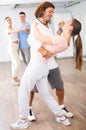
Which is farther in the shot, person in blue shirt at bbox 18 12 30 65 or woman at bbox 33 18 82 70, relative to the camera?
person in blue shirt at bbox 18 12 30 65

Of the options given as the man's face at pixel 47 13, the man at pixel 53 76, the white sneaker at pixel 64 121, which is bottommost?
the white sneaker at pixel 64 121

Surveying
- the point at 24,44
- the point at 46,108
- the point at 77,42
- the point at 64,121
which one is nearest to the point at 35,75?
the point at 77,42

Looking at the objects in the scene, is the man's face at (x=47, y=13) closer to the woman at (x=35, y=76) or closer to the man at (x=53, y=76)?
the man at (x=53, y=76)

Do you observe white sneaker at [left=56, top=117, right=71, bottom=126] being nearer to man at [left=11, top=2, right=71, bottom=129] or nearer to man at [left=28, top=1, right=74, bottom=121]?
man at [left=11, top=2, right=71, bottom=129]

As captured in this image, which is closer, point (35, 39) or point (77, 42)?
point (35, 39)

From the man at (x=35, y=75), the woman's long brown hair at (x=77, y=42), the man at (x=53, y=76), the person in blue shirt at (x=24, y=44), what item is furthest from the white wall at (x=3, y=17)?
the woman's long brown hair at (x=77, y=42)

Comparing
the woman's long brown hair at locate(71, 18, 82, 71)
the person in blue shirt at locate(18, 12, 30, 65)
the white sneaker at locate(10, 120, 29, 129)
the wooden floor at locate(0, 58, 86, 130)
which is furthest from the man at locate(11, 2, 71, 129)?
the person in blue shirt at locate(18, 12, 30, 65)

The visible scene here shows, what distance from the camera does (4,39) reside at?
11039 millimetres

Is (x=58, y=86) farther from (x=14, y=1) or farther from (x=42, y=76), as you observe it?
(x=14, y=1)

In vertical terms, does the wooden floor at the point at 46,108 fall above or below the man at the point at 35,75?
below

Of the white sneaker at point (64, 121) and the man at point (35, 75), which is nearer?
the man at point (35, 75)

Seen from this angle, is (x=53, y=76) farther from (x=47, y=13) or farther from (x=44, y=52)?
(x=47, y=13)

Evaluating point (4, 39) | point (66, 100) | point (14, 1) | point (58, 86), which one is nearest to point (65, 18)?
point (4, 39)

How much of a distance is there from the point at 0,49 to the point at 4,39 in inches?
18.4
